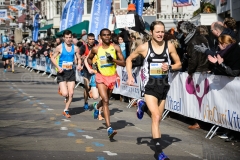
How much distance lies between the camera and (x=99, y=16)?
23.3 meters

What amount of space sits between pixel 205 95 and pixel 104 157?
10.7 ft

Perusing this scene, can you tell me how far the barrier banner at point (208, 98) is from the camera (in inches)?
369

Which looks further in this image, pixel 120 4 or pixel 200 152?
pixel 120 4

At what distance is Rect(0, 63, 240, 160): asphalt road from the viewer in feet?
27.2

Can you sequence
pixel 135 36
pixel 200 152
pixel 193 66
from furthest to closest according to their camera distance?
pixel 135 36
pixel 193 66
pixel 200 152

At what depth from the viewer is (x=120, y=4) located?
47.9m

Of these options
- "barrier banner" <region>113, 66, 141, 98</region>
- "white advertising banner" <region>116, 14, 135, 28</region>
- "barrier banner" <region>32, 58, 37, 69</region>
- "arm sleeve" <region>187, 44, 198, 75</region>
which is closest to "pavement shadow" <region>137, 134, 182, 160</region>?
"arm sleeve" <region>187, 44, 198, 75</region>

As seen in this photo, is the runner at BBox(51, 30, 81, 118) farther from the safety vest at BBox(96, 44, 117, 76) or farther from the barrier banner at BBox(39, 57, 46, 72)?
the barrier banner at BBox(39, 57, 46, 72)

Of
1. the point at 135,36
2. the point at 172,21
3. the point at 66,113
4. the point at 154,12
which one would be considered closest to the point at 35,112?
the point at 66,113

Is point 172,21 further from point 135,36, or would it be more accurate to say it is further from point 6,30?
point 6,30

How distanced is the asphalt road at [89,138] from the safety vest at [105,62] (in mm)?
1171

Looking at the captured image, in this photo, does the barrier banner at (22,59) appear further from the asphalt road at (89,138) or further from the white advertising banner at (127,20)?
the asphalt road at (89,138)

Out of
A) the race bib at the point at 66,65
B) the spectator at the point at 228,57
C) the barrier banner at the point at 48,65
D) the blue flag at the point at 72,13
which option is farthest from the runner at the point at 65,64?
the barrier banner at the point at 48,65

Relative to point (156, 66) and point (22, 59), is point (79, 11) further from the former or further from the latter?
point (156, 66)
